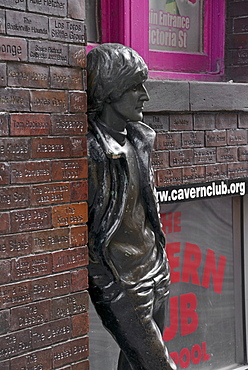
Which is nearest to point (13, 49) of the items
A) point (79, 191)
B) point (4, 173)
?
point (4, 173)

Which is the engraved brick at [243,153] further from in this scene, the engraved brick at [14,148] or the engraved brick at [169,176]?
the engraved brick at [14,148]

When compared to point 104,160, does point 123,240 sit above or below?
below

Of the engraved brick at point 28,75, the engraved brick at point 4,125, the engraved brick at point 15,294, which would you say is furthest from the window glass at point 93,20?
the engraved brick at point 15,294

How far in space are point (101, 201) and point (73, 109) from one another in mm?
521

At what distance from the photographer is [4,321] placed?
3.30 metres

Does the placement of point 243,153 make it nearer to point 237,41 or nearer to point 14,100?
point 237,41

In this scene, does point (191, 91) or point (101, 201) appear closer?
point (101, 201)

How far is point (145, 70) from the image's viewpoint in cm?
375

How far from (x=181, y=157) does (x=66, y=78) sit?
1.67 m

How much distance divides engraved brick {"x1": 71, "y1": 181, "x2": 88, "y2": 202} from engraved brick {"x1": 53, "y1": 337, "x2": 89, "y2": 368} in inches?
29.4

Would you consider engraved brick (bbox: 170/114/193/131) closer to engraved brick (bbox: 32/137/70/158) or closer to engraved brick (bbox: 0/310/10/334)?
engraved brick (bbox: 32/137/70/158)

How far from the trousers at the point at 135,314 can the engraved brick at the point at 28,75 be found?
1119 millimetres

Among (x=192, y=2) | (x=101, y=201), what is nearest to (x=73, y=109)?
(x=101, y=201)

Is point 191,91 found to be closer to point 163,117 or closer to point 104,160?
point 163,117
